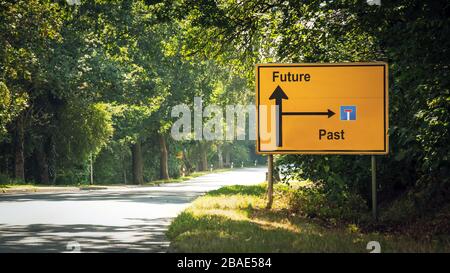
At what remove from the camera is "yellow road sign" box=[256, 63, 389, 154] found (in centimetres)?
1647

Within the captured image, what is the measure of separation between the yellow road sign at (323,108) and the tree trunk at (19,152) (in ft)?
94.6

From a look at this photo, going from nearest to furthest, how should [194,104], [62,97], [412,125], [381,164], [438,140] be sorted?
[438,140], [412,125], [381,164], [62,97], [194,104]

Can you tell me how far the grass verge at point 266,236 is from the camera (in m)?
11.2

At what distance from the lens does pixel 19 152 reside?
44344mm

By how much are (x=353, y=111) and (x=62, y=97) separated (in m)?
30.7

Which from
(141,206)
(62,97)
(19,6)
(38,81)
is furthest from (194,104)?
(141,206)

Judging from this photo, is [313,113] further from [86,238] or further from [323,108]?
[86,238]

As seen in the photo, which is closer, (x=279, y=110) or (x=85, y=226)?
(x=85, y=226)

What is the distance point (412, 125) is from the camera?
45.9 feet

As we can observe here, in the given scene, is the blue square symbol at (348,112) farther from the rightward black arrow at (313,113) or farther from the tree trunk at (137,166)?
the tree trunk at (137,166)

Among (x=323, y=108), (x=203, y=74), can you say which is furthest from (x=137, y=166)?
(x=323, y=108)

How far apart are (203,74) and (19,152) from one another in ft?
46.5

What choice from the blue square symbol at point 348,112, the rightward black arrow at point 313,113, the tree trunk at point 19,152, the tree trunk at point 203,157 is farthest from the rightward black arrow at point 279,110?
the tree trunk at point 203,157
